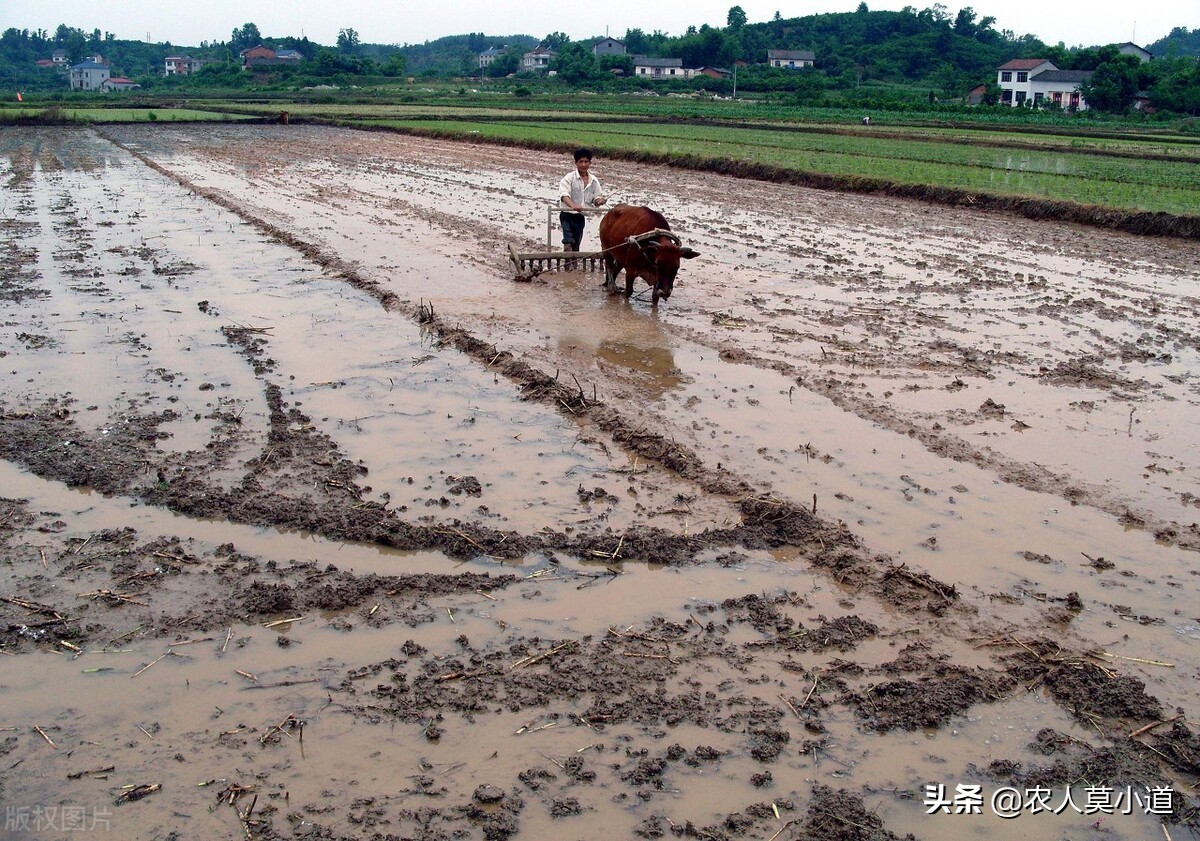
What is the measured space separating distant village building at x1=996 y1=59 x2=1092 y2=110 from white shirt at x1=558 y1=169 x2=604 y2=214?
198ft

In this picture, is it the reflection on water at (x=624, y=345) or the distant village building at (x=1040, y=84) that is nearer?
the reflection on water at (x=624, y=345)

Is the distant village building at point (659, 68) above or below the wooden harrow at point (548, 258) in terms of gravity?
above

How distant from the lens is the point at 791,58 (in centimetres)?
10381

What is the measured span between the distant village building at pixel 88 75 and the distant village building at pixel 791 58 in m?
78.6

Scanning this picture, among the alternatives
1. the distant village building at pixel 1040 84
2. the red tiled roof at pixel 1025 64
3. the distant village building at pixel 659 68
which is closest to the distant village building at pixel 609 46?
the distant village building at pixel 659 68

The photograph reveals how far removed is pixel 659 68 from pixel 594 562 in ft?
347

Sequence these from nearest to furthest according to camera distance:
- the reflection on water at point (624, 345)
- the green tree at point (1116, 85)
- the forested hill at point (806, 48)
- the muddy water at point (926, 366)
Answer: the muddy water at point (926, 366), the reflection on water at point (624, 345), the green tree at point (1116, 85), the forested hill at point (806, 48)

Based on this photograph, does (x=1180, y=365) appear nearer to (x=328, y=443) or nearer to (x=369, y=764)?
(x=328, y=443)

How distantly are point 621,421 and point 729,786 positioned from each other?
3.75m

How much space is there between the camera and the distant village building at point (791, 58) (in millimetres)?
102938

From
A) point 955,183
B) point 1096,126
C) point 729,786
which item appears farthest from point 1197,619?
point 1096,126

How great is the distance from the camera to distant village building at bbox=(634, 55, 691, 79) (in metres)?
102

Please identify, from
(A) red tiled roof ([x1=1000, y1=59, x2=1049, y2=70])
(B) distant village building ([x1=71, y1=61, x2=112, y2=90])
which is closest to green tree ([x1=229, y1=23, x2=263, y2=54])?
(B) distant village building ([x1=71, y1=61, x2=112, y2=90])

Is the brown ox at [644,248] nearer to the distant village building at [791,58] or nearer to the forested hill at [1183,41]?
the distant village building at [791,58]
